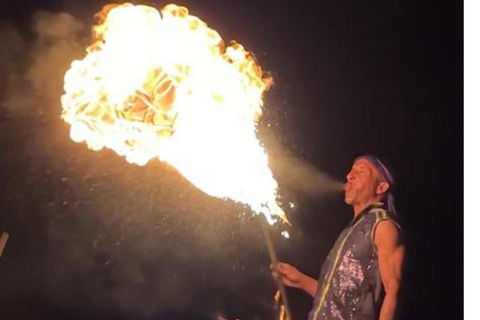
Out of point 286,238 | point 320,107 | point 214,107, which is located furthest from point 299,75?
point 286,238

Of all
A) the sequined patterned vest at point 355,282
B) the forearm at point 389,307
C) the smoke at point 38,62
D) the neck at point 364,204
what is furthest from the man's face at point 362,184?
the smoke at point 38,62

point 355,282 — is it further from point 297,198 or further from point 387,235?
point 297,198

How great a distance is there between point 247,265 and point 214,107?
1.01 m

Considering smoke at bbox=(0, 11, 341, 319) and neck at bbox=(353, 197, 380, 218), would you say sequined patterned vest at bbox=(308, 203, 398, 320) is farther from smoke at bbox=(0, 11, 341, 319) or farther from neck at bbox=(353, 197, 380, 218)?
smoke at bbox=(0, 11, 341, 319)

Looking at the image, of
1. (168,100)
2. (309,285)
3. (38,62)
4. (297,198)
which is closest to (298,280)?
(309,285)

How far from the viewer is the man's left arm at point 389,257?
261cm

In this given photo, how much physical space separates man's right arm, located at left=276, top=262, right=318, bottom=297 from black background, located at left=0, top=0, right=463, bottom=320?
33cm

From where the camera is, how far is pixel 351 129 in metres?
3.46

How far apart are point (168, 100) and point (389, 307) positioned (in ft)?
4.47

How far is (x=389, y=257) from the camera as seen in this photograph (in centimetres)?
267

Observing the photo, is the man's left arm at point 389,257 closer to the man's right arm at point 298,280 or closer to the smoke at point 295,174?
the man's right arm at point 298,280

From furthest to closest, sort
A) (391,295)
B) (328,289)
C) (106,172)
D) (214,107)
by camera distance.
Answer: (106,172) < (214,107) < (328,289) < (391,295)

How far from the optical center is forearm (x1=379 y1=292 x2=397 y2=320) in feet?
8.44

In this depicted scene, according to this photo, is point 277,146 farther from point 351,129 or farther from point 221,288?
point 221,288
